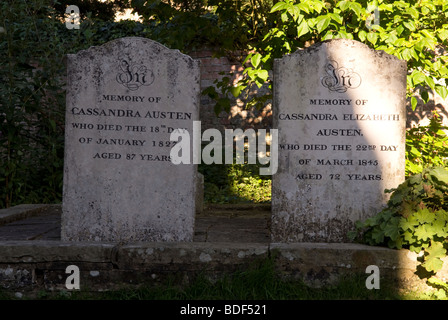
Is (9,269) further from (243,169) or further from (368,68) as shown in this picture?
(243,169)

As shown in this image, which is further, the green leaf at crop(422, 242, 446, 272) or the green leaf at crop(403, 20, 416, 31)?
the green leaf at crop(403, 20, 416, 31)

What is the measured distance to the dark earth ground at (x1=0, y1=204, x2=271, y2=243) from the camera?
3789 millimetres

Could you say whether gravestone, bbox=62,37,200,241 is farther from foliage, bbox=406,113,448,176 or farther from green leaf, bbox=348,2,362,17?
foliage, bbox=406,113,448,176

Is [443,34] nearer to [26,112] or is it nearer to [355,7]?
[355,7]

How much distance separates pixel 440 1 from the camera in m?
4.28

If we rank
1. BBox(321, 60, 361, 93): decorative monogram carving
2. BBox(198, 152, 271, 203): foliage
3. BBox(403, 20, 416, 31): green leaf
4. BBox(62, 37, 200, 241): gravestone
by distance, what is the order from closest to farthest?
BBox(62, 37, 200, 241): gravestone
BBox(321, 60, 361, 93): decorative monogram carving
BBox(403, 20, 416, 31): green leaf
BBox(198, 152, 271, 203): foliage

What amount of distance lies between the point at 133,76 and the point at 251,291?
1.75m

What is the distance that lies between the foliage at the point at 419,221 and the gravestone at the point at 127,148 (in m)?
1.32

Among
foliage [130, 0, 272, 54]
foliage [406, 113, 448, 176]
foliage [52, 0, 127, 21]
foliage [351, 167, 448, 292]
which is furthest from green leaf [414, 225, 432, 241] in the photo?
foliage [52, 0, 127, 21]

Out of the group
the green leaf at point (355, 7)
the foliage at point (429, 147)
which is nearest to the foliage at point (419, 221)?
the green leaf at point (355, 7)

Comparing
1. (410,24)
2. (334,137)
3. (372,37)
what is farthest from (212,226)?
(410,24)

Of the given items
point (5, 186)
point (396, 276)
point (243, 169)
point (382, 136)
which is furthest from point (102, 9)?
point (396, 276)

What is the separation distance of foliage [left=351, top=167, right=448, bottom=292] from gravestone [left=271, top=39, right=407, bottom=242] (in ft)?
0.80

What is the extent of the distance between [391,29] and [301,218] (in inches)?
71.4
